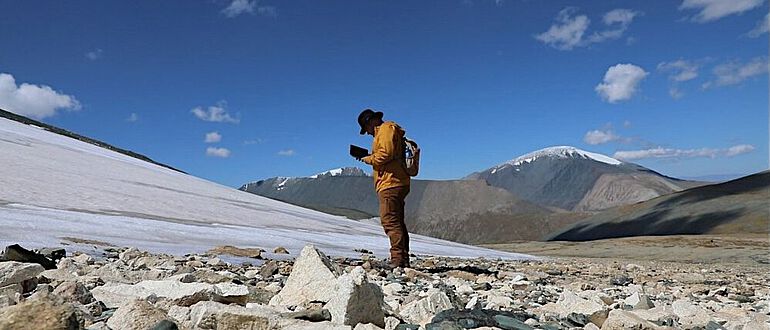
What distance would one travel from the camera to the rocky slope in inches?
2388

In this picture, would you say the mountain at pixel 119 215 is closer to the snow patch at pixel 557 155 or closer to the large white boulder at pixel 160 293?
the large white boulder at pixel 160 293

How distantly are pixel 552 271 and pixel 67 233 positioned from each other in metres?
4.82

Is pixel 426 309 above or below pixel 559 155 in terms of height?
below

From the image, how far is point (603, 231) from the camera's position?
40.1 metres

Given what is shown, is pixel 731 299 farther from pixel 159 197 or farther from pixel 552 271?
Result: pixel 159 197

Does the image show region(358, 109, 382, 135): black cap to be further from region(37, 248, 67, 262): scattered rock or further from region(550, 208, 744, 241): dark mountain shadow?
region(550, 208, 744, 241): dark mountain shadow

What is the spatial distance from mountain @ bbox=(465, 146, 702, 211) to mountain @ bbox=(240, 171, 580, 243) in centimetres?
2290

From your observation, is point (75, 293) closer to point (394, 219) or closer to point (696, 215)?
point (394, 219)

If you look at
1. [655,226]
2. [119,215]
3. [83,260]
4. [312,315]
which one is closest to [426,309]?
[312,315]

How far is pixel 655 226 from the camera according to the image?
36.2 meters

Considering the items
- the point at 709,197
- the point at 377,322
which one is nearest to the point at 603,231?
the point at 709,197

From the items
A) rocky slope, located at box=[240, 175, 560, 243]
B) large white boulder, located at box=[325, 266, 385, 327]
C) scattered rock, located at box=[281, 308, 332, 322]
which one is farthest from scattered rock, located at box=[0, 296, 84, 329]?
rocky slope, located at box=[240, 175, 560, 243]

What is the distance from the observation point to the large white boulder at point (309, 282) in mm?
2283

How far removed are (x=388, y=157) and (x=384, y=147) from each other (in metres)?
0.10
